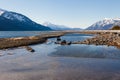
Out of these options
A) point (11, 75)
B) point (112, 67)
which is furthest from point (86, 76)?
point (11, 75)

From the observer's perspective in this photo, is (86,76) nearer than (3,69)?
Yes

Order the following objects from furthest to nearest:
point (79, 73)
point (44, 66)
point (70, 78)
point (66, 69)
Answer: point (44, 66) < point (66, 69) < point (79, 73) < point (70, 78)

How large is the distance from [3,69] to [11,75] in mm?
3811

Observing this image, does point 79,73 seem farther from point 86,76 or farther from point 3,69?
point 3,69

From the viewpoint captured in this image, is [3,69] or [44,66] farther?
[44,66]

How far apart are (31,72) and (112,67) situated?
401 inches

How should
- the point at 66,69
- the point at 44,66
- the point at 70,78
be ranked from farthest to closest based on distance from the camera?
the point at 44,66 → the point at 66,69 → the point at 70,78

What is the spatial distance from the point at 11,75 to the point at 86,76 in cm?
796

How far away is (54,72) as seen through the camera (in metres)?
26.8

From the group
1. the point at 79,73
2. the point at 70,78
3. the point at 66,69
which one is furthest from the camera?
the point at 66,69

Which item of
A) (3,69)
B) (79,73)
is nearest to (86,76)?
(79,73)

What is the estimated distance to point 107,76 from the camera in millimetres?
24844

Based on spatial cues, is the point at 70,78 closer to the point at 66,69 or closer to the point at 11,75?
the point at 66,69

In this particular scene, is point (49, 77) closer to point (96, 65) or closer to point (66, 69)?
point (66, 69)
